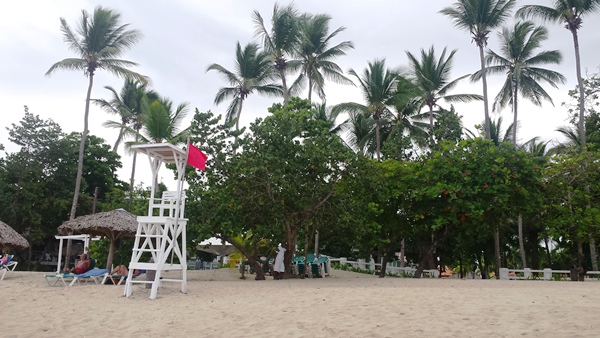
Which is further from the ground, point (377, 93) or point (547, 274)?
point (377, 93)

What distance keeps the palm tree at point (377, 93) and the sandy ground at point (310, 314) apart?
55.9 ft

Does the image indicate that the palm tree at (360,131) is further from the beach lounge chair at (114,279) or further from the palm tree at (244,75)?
the beach lounge chair at (114,279)

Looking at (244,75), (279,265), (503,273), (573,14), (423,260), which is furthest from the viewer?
(244,75)

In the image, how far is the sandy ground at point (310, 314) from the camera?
6457 millimetres

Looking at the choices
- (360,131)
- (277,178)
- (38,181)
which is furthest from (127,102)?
(277,178)

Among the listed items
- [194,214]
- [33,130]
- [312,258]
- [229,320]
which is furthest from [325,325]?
[33,130]

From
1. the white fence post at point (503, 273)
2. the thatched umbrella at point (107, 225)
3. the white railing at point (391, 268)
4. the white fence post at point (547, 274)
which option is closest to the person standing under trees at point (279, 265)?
the thatched umbrella at point (107, 225)

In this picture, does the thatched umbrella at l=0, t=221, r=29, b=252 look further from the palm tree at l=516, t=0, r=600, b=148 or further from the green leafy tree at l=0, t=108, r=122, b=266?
the palm tree at l=516, t=0, r=600, b=148

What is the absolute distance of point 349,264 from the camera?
81.8 ft

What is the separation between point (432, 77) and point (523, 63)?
4594 mm

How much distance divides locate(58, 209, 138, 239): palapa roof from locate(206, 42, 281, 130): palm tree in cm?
1186

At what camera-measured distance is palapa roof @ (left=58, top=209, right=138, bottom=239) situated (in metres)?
14.8

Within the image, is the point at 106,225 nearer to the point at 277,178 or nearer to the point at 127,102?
the point at 277,178

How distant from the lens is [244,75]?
26984mm
